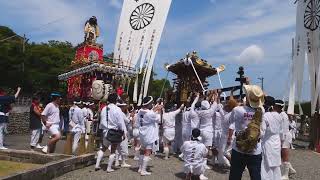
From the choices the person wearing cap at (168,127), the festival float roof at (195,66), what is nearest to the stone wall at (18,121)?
the festival float roof at (195,66)

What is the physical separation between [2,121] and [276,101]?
8.11 m

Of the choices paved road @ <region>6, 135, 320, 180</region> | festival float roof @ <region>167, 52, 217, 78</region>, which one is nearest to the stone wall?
festival float roof @ <region>167, 52, 217, 78</region>

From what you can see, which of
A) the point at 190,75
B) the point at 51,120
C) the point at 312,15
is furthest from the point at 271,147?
the point at 312,15

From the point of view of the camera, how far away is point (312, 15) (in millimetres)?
20797

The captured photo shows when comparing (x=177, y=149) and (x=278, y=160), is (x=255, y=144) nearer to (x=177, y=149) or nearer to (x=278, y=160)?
(x=278, y=160)

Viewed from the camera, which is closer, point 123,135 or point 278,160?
point 278,160

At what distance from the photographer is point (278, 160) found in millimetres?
7559

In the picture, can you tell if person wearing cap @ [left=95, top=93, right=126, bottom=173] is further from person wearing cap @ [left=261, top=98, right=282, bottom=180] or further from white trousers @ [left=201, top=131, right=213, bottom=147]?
person wearing cap @ [left=261, top=98, right=282, bottom=180]

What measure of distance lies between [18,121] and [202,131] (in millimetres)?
15929

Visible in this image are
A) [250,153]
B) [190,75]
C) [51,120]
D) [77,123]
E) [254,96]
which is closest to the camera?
[250,153]

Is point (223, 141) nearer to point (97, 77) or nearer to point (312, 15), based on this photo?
point (312, 15)

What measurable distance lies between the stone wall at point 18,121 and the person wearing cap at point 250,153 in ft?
62.3

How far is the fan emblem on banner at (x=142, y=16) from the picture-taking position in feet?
67.1

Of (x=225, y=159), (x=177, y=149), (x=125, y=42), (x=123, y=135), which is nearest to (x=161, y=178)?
(x=123, y=135)
